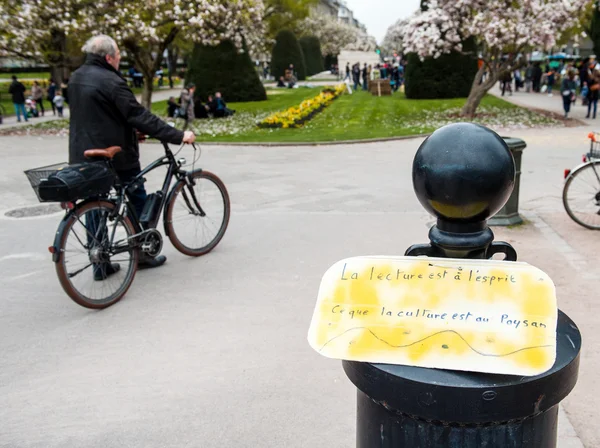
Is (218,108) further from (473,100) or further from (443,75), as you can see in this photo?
(443,75)

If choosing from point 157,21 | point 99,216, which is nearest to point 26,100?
point 157,21

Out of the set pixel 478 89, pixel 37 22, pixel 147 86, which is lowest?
pixel 478 89

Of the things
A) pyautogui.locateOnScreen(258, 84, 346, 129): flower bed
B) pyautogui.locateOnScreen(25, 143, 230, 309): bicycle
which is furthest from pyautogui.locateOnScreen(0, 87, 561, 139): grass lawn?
pyautogui.locateOnScreen(25, 143, 230, 309): bicycle

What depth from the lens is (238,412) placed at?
3152mm

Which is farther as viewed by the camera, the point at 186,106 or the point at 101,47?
the point at 186,106

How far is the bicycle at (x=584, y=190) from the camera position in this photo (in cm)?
629

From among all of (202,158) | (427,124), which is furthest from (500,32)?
(202,158)

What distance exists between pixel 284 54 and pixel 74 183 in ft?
138

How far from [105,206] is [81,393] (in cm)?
171

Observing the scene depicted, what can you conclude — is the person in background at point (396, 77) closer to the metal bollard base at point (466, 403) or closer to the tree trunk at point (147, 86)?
the tree trunk at point (147, 86)

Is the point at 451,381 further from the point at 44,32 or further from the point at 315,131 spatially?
the point at 44,32

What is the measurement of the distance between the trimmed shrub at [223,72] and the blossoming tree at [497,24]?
980 centimetres

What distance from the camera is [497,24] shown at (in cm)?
1545

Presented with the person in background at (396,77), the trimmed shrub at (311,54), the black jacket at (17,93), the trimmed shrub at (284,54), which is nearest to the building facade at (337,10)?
the trimmed shrub at (311,54)
